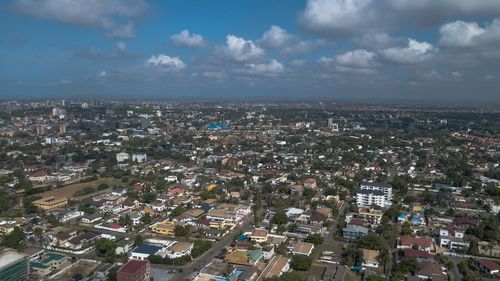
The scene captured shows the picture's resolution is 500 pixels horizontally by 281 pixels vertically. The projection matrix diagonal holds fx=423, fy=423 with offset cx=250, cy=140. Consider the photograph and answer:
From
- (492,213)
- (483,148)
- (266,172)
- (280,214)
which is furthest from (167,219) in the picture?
(483,148)

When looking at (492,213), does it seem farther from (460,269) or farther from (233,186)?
(233,186)

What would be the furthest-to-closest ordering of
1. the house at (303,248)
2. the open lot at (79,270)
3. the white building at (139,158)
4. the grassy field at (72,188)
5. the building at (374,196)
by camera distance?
1. the white building at (139,158)
2. the grassy field at (72,188)
3. the building at (374,196)
4. the house at (303,248)
5. the open lot at (79,270)

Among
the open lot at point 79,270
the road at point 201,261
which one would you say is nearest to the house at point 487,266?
the road at point 201,261

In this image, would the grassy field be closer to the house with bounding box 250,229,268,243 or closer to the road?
the road

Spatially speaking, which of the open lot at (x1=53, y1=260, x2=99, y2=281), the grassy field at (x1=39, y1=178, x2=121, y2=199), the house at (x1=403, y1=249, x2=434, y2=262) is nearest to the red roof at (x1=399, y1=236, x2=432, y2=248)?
the house at (x1=403, y1=249, x2=434, y2=262)

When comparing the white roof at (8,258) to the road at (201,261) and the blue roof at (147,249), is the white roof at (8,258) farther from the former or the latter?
the road at (201,261)
